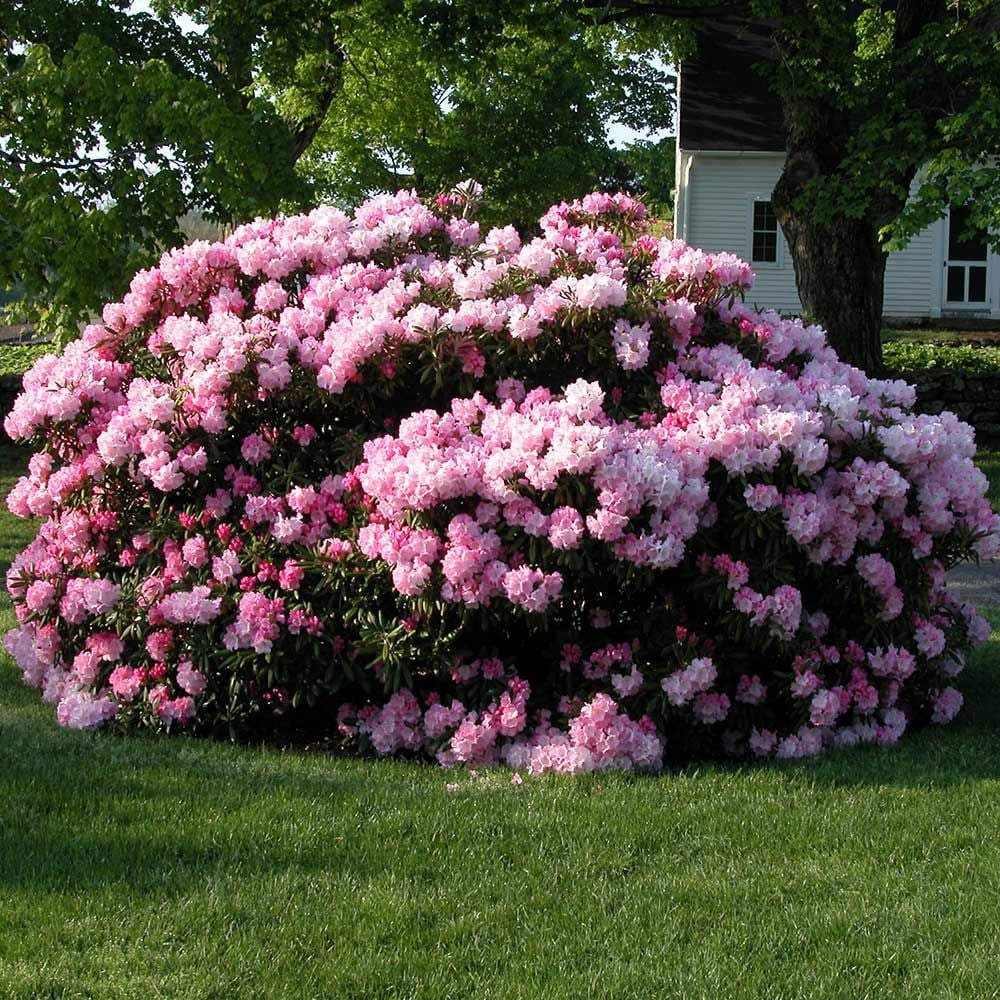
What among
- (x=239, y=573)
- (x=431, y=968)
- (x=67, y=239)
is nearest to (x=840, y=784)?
(x=431, y=968)

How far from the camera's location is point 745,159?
89.7 ft

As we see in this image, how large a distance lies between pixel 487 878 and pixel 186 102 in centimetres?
1057

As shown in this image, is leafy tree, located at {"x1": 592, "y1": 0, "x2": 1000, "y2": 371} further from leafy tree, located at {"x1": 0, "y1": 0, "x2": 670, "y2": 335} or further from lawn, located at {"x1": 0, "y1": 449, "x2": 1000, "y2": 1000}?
lawn, located at {"x1": 0, "y1": 449, "x2": 1000, "y2": 1000}

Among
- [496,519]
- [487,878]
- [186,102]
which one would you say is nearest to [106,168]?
[186,102]

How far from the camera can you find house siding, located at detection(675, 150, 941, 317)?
2675cm

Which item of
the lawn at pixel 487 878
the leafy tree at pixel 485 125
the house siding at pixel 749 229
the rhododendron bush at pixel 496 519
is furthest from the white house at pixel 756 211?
the lawn at pixel 487 878

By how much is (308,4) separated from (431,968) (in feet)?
48.9

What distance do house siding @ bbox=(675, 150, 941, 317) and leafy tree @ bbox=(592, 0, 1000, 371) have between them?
12.3 m

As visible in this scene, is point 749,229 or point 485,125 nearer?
point 749,229

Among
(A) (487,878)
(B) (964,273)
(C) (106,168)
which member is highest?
(C) (106,168)

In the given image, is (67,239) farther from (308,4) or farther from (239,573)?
(239,573)

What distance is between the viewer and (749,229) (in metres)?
27.5

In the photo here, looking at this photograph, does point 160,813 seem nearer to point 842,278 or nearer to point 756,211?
point 842,278

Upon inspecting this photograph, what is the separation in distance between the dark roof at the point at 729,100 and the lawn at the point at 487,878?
23.0m
